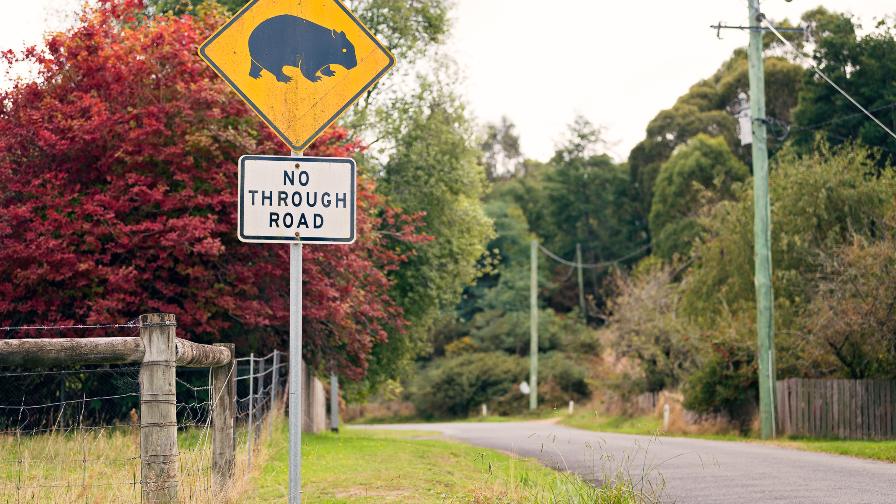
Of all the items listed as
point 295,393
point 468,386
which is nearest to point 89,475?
point 295,393

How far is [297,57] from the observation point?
7.27 m

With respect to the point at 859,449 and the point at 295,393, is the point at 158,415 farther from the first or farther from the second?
the point at 859,449

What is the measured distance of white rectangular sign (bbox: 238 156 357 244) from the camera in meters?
6.79

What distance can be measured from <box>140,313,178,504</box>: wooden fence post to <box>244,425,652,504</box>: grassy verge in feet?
7.88

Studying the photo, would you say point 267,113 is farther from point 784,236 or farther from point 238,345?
point 784,236

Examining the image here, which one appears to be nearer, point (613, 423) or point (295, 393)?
point (295, 393)

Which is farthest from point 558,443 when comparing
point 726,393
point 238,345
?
point 726,393

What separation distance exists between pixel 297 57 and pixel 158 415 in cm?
255

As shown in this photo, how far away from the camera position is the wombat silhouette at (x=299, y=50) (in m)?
7.27

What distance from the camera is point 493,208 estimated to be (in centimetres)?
6825

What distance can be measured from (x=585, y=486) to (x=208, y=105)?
34.6 feet

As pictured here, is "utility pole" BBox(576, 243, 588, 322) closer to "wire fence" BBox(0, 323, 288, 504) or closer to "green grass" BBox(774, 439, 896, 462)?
"green grass" BBox(774, 439, 896, 462)

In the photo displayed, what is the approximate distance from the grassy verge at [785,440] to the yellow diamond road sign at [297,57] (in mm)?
3234

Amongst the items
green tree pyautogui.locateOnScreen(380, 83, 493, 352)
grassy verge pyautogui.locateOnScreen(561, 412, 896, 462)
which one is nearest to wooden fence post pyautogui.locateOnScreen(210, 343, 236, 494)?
grassy verge pyautogui.locateOnScreen(561, 412, 896, 462)
